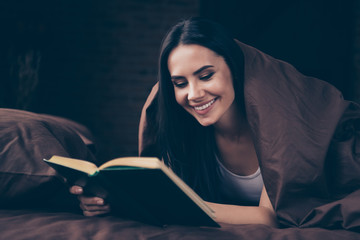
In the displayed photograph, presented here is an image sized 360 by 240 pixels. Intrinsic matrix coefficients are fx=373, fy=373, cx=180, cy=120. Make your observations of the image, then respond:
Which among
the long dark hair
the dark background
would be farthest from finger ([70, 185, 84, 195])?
the dark background

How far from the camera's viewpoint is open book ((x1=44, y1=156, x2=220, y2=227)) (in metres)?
0.79

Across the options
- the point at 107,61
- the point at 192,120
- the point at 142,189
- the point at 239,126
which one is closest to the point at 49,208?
the point at 142,189

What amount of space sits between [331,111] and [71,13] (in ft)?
8.09

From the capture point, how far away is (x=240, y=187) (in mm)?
1589

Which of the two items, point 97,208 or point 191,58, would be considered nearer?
point 97,208

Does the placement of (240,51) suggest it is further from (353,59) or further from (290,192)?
(353,59)

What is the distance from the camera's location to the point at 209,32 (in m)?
1.41

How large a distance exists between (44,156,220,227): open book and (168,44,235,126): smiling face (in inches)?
19.4

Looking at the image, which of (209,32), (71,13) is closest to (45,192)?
(209,32)

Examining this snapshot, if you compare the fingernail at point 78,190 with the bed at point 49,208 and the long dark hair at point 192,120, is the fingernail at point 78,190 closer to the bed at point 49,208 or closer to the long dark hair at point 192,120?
the bed at point 49,208

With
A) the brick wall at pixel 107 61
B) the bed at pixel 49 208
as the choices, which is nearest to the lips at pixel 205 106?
the bed at pixel 49 208

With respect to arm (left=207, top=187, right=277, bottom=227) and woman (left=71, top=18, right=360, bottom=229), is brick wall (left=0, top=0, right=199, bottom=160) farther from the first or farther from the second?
arm (left=207, top=187, right=277, bottom=227)

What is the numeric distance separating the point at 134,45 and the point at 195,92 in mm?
1949

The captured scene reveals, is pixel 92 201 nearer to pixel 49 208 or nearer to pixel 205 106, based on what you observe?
pixel 49 208
